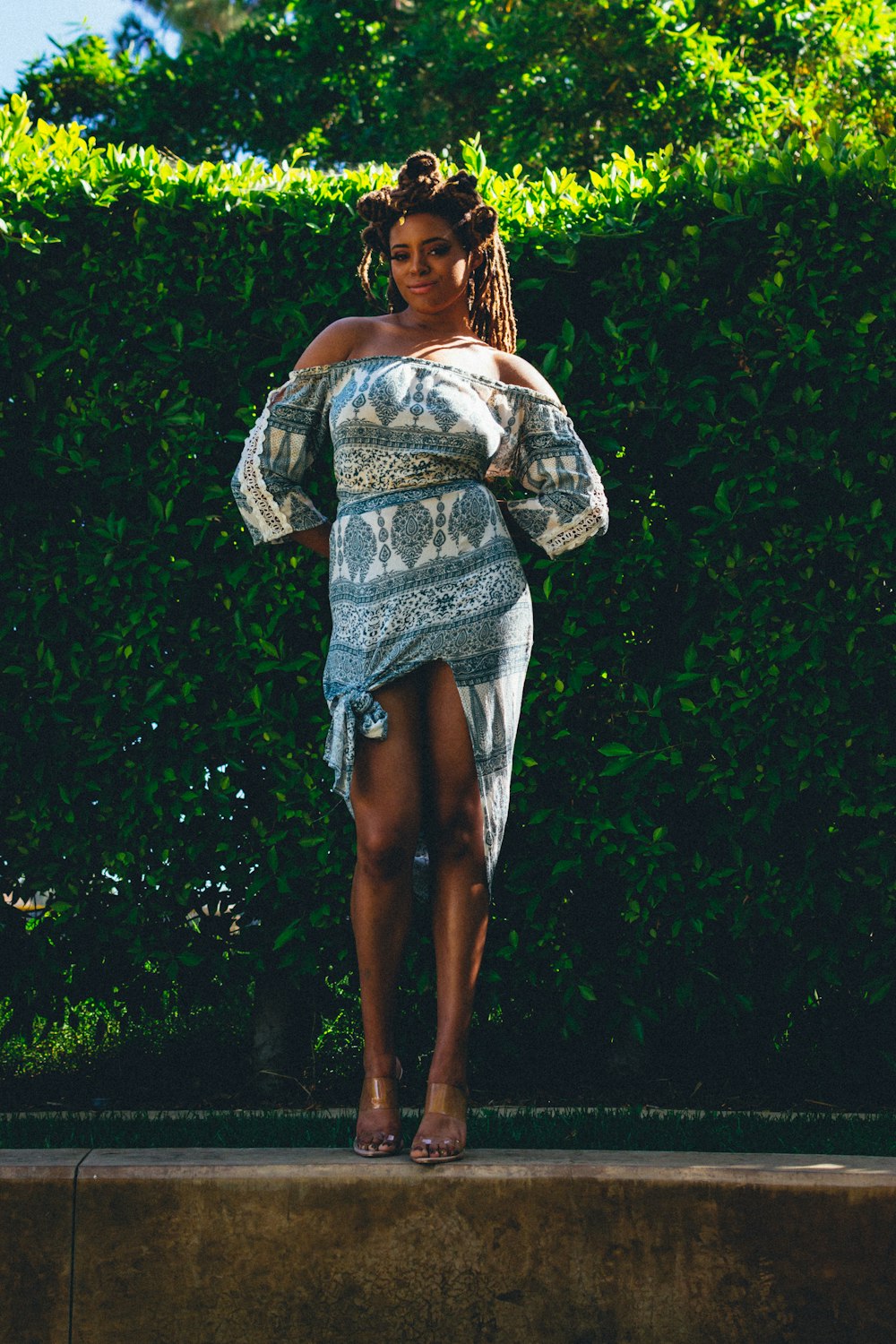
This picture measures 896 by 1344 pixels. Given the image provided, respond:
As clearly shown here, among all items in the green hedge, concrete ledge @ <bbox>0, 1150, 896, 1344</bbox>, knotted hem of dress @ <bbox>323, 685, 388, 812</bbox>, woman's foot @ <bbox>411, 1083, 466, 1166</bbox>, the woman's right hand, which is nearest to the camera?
concrete ledge @ <bbox>0, 1150, 896, 1344</bbox>

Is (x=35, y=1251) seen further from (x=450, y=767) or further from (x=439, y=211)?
(x=439, y=211)

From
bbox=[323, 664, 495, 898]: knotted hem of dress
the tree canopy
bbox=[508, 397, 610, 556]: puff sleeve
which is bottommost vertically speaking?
bbox=[323, 664, 495, 898]: knotted hem of dress

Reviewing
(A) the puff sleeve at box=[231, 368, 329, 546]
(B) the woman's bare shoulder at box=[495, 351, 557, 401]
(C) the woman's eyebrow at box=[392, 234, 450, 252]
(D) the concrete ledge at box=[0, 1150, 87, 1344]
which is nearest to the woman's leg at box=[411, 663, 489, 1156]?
(A) the puff sleeve at box=[231, 368, 329, 546]

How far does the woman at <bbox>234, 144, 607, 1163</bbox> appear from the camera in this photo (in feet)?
8.79

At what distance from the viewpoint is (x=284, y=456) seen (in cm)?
287

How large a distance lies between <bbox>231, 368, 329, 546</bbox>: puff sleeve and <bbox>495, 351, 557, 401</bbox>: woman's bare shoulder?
0.41 metres

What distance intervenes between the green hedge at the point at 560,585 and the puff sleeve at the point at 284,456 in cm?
64

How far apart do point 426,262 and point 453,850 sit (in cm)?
132

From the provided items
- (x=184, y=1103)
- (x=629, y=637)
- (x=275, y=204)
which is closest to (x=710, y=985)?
(x=629, y=637)

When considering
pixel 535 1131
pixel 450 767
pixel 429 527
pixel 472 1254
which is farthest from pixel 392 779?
pixel 535 1131

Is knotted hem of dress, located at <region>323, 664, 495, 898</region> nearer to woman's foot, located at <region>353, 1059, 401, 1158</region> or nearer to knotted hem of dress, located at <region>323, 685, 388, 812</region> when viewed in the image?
knotted hem of dress, located at <region>323, 685, 388, 812</region>

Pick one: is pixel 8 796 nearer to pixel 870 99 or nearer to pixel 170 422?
pixel 170 422

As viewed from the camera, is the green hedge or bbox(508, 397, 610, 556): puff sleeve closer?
bbox(508, 397, 610, 556): puff sleeve

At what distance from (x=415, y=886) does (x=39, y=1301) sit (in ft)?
3.67
